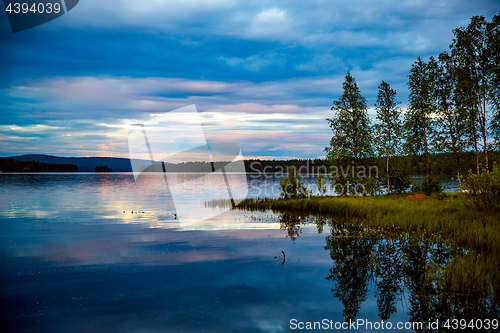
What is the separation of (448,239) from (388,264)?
5.16m

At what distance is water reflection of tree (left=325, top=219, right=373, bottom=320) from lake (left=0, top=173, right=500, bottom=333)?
0.14ft

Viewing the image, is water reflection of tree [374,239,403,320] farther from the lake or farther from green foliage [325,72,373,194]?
green foliage [325,72,373,194]

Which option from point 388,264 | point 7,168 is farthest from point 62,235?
point 7,168

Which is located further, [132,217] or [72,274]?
[132,217]

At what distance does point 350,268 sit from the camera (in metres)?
13.2

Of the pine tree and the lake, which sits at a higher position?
the pine tree

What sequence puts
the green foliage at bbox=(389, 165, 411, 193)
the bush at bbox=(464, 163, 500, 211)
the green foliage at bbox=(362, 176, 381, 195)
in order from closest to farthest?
the bush at bbox=(464, 163, 500, 211), the green foliage at bbox=(362, 176, 381, 195), the green foliage at bbox=(389, 165, 411, 193)

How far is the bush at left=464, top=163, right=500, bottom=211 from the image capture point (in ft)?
61.6

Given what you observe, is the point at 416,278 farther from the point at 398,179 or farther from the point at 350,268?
the point at 398,179

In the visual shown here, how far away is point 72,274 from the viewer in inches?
508

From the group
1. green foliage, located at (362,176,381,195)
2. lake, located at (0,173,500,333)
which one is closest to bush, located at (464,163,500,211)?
lake, located at (0,173,500,333)

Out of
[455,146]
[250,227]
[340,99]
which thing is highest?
[340,99]

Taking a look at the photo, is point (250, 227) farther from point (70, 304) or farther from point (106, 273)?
point (70, 304)

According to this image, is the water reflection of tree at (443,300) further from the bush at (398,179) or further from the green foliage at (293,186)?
the bush at (398,179)
